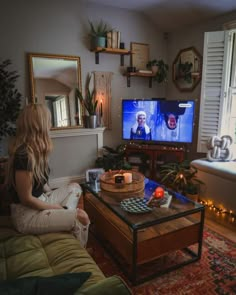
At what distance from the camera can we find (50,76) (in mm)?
3090

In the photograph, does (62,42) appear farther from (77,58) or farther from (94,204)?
(94,204)

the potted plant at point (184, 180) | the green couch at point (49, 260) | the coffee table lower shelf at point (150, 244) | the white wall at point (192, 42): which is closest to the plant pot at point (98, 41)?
the white wall at point (192, 42)

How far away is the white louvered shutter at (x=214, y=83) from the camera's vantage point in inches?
114

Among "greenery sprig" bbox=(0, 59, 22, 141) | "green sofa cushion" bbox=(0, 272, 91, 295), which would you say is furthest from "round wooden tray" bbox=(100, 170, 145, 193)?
"greenery sprig" bbox=(0, 59, 22, 141)

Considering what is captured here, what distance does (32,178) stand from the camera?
1448 mm

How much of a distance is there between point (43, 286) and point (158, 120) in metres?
2.72

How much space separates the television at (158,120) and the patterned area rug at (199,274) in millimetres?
1582

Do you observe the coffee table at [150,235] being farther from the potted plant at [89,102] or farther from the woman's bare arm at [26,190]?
the potted plant at [89,102]

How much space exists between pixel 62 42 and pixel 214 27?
2011 mm

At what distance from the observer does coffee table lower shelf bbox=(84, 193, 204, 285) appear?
5.06 ft

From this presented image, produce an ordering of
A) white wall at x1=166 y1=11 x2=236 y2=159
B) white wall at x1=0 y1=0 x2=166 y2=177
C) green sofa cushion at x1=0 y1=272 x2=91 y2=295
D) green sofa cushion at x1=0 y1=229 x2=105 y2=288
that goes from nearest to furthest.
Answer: green sofa cushion at x1=0 y1=272 x2=91 y2=295
green sofa cushion at x1=0 y1=229 x2=105 y2=288
white wall at x1=0 y1=0 x2=166 y2=177
white wall at x1=166 y1=11 x2=236 y2=159

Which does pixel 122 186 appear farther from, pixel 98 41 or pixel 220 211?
pixel 98 41

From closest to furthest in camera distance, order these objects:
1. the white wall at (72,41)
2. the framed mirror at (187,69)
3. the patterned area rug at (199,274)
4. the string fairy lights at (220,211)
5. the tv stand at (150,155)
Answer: the patterned area rug at (199,274), the string fairy lights at (220,211), the white wall at (72,41), the tv stand at (150,155), the framed mirror at (187,69)

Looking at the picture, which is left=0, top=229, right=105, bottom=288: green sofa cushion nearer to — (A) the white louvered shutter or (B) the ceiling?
(A) the white louvered shutter
